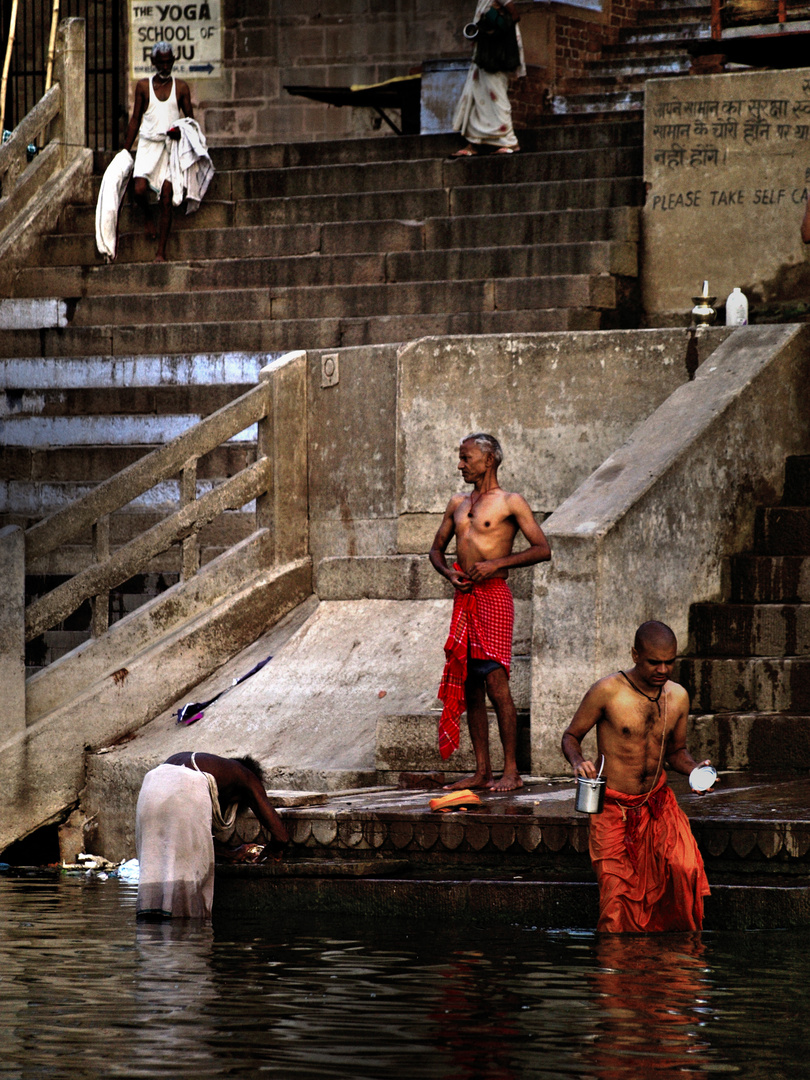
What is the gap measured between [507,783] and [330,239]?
→ 6.56 m

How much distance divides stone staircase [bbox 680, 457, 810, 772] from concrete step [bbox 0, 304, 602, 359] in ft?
8.78

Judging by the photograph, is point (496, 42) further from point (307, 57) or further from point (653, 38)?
point (307, 57)

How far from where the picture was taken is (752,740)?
9.91 meters

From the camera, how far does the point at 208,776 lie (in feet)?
29.7

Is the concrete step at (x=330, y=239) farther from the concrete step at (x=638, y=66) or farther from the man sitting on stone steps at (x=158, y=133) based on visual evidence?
the concrete step at (x=638, y=66)

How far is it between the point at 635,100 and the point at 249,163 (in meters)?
3.66

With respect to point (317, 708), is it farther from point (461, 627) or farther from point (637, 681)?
point (637, 681)

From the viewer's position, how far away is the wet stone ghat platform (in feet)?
26.9

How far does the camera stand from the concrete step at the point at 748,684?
33.2 ft

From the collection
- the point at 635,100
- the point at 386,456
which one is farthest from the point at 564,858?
the point at 635,100

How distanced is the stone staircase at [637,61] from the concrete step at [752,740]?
29.7 ft

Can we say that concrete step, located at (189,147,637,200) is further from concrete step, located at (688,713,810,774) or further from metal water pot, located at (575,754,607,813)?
metal water pot, located at (575,754,607,813)

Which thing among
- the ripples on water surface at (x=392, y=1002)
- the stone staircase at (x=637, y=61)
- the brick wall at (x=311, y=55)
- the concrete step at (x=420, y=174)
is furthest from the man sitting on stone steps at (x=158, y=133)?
the ripples on water surface at (x=392, y=1002)

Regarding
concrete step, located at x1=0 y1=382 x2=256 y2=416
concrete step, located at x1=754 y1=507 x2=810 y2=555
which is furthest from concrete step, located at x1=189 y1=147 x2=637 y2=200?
concrete step, located at x1=754 y1=507 x2=810 y2=555
